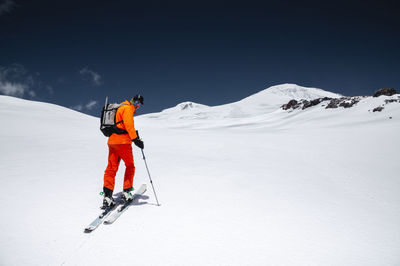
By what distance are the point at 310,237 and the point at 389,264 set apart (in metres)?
A: 0.89

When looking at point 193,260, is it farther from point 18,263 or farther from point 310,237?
point 18,263

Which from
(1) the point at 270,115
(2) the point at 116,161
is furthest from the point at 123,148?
(1) the point at 270,115

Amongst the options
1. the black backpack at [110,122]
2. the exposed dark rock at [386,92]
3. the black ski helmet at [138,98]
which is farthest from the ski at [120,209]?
the exposed dark rock at [386,92]

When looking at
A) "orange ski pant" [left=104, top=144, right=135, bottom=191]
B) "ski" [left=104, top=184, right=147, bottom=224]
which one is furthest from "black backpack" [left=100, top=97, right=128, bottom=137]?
"ski" [left=104, top=184, right=147, bottom=224]

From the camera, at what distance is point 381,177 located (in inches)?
236

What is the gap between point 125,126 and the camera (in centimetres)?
388

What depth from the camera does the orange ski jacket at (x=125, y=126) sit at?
3864 mm

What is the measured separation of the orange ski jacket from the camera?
12.7 feet

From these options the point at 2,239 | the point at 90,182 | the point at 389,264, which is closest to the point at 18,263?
the point at 2,239

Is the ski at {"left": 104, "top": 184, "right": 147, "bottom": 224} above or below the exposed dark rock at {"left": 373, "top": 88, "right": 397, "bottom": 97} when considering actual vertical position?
below

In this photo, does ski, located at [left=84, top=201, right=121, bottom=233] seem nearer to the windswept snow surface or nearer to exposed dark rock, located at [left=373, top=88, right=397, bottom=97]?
the windswept snow surface

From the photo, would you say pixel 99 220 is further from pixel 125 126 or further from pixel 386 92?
pixel 386 92

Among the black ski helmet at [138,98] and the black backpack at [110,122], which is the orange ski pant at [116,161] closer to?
the black backpack at [110,122]

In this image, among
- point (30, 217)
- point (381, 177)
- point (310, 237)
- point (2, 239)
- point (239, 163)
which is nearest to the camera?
point (2, 239)
